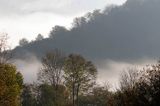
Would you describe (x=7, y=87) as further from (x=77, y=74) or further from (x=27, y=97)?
(x=27, y=97)

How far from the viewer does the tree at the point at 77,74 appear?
122625 millimetres

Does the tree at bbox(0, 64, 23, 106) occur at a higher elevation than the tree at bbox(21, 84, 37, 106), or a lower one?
lower

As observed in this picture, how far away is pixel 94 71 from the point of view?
422 ft

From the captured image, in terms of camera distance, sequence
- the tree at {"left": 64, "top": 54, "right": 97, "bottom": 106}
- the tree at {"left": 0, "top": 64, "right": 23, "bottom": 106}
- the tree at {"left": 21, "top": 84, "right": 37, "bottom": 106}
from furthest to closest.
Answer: the tree at {"left": 21, "top": 84, "right": 37, "bottom": 106} → the tree at {"left": 64, "top": 54, "right": 97, "bottom": 106} → the tree at {"left": 0, "top": 64, "right": 23, "bottom": 106}

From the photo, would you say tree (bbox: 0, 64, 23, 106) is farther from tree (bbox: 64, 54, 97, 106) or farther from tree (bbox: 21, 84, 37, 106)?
tree (bbox: 21, 84, 37, 106)

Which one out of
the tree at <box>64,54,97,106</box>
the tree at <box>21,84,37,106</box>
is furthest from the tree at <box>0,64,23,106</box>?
the tree at <box>21,84,37,106</box>

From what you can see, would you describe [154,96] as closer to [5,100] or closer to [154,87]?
[154,87]

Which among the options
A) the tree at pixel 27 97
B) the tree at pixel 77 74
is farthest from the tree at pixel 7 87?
the tree at pixel 27 97

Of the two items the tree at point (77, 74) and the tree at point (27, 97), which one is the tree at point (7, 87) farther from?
the tree at point (27, 97)

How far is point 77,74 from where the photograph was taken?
12481 centimetres

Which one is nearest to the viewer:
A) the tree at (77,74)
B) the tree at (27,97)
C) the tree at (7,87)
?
the tree at (7,87)

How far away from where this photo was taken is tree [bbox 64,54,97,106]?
123 m

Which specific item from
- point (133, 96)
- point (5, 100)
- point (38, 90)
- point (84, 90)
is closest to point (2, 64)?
point (5, 100)

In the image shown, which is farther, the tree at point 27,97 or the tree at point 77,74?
the tree at point 27,97
